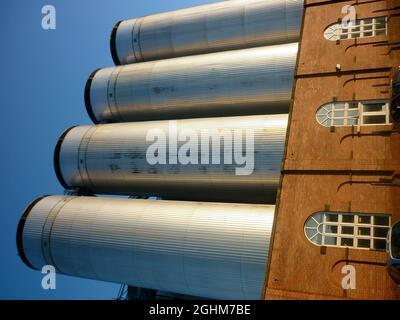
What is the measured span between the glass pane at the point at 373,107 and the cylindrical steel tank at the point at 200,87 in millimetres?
7507

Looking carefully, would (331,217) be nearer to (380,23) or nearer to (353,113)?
(353,113)

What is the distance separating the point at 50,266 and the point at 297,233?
65.4 feet

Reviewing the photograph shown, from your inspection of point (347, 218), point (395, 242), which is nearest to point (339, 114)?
point (347, 218)

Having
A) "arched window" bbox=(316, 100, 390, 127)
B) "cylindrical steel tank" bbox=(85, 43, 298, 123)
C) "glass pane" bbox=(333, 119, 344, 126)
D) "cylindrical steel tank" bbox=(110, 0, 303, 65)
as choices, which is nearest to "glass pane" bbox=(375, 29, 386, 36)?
"arched window" bbox=(316, 100, 390, 127)

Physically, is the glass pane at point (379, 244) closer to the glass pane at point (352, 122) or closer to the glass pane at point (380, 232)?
the glass pane at point (380, 232)

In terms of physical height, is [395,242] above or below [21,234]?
below

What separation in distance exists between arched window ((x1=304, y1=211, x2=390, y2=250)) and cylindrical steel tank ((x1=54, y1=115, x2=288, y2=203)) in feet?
21.4

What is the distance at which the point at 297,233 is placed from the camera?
14.5 m

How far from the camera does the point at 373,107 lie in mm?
16672

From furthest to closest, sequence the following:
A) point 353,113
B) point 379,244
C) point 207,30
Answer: point 207,30, point 353,113, point 379,244

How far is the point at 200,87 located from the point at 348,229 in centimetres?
1607

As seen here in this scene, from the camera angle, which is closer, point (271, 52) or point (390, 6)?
point (390, 6)
